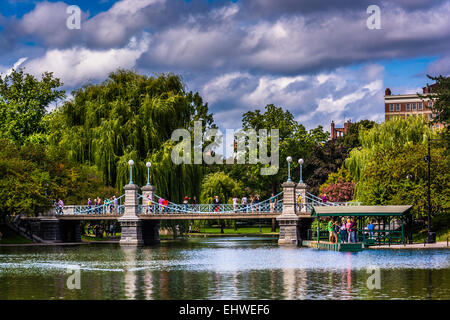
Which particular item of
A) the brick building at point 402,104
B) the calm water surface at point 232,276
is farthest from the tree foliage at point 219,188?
the calm water surface at point 232,276

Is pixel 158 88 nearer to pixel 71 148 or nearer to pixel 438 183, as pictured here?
pixel 71 148

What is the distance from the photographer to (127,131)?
66.8m

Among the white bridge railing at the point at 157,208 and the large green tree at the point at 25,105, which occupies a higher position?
the large green tree at the point at 25,105

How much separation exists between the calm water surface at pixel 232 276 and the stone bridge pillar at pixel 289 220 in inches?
629

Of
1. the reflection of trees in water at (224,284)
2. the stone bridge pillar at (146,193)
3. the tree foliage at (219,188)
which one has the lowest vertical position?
the reflection of trees in water at (224,284)

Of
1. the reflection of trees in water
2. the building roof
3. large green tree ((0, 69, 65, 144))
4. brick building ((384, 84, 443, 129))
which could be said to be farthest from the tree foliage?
the reflection of trees in water

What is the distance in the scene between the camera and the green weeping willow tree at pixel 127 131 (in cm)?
6581

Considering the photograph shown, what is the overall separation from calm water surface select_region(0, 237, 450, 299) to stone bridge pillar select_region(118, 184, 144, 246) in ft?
55.1

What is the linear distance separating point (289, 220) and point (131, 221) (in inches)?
485

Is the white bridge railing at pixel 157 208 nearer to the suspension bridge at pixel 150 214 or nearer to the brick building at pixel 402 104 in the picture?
the suspension bridge at pixel 150 214

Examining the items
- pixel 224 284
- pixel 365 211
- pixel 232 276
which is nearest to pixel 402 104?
pixel 365 211

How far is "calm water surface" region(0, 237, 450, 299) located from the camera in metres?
25.5

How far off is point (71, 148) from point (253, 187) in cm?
4251

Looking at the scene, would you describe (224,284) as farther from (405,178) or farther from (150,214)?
(405,178)
